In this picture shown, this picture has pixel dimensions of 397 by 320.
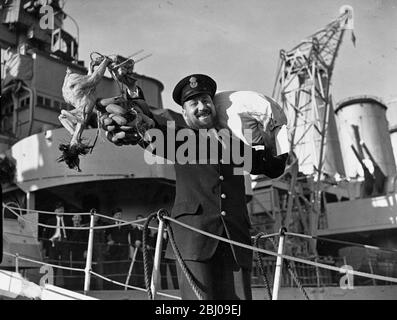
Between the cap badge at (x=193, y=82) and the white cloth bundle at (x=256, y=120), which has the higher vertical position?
the cap badge at (x=193, y=82)

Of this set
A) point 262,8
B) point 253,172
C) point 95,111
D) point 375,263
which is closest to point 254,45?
point 262,8

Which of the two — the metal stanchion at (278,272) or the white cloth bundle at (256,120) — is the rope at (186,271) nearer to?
the metal stanchion at (278,272)

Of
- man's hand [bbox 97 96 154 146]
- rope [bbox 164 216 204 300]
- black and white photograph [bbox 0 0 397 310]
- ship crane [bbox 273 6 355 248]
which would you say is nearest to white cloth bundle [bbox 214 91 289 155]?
black and white photograph [bbox 0 0 397 310]

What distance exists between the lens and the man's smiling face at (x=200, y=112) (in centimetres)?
137

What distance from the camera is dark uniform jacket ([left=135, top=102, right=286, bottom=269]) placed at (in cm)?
135

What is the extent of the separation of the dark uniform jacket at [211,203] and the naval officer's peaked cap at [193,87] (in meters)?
0.09

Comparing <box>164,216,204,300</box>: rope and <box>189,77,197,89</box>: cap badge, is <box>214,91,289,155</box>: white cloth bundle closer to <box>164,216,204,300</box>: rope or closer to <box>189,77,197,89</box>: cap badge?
<box>189,77,197,89</box>: cap badge

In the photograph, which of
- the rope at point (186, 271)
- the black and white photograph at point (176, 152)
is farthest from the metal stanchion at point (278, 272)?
the rope at point (186, 271)

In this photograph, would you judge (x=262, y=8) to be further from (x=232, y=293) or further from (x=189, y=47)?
(x=232, y=293)

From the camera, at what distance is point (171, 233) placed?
4.50 feet

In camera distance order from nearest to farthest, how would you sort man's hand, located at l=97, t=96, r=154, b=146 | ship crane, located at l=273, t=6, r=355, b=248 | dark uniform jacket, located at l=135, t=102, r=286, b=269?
man's hand, located at l=97, t=96, r=154, b=146
dark uniform jacket, located at l=135, t=102, r=286, b=269
ship crane, located at l=273, t=6, r=355, b=248

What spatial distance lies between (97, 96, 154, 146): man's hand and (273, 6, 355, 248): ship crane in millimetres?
6226

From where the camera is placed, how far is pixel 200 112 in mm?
1363
